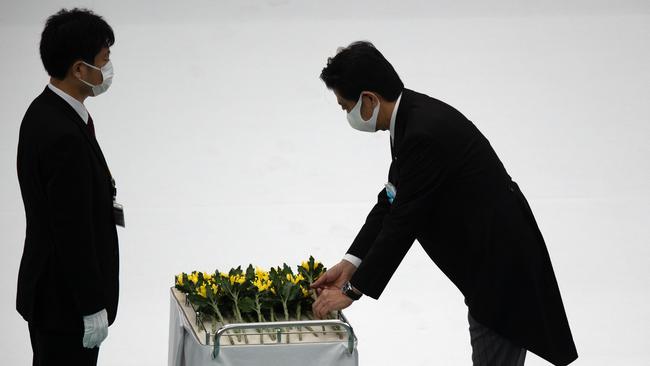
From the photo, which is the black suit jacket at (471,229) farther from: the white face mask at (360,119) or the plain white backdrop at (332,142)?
the plain white backdrop at (332,142)

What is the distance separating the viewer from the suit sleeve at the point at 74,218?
115 inches

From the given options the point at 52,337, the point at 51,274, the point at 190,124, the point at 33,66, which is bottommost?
the point at 52,337

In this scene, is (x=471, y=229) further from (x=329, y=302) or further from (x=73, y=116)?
(x=73, y=116)

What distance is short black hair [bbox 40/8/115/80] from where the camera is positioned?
3.07m

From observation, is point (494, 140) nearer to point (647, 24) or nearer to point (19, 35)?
point (647, 24)

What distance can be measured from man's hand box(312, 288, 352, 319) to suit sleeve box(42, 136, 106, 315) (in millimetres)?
678

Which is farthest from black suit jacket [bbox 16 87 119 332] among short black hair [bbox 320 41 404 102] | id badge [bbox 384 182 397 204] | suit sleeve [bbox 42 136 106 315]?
id badge [bbox 384 182 397 204]

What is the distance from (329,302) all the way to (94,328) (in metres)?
0.72

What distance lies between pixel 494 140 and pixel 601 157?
2.59 feet

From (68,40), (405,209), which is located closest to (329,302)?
(405,209)

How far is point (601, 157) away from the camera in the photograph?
7520 mm

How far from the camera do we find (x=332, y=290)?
129 inches

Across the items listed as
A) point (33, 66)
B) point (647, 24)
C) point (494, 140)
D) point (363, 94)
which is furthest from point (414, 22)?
point (363, 94)

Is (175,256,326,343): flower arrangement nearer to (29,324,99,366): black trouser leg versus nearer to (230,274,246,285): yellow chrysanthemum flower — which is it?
(230,274,246,285): yellow chrysanthemum flower
